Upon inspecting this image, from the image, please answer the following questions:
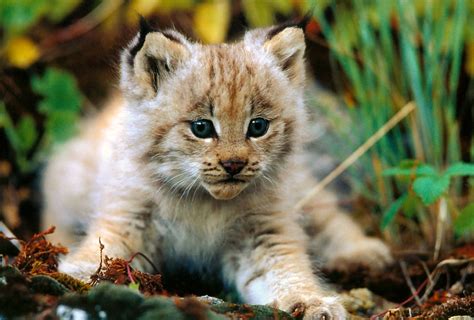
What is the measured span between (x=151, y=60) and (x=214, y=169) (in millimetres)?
733

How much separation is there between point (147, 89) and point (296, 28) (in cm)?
90

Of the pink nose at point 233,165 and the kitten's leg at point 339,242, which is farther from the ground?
the pink nose at point 233,165

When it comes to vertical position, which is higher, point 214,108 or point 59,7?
point 59,7

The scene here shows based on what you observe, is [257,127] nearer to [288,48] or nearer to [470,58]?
[288,48]

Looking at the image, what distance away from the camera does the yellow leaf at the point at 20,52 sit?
616cm

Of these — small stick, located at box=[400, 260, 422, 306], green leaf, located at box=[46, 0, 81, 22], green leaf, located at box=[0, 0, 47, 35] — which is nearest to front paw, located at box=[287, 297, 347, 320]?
small stick, located at box=[400, 260, 422, 306]

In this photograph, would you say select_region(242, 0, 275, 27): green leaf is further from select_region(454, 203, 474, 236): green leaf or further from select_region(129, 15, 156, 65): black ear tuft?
select_region(454, 203, 474, 236): green leaf

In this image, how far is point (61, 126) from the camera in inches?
211

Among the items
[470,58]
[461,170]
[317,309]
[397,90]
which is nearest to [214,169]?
[317,309]

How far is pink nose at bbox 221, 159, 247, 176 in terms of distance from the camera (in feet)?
10.8

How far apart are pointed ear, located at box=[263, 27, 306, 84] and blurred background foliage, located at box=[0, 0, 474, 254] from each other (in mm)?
538

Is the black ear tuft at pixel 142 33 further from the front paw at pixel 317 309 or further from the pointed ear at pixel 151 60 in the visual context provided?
the front paw at pixel 317 309

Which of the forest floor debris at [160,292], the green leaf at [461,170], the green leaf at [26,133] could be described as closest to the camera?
the forest floor debris at [160,292]

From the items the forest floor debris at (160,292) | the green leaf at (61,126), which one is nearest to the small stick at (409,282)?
the forest floor debris at (160,292)
